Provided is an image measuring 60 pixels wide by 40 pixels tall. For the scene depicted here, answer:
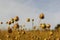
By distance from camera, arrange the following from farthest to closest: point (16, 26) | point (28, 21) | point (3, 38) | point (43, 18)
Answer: point (28, 21), point (3, 38), point (43, 18), point (16, 26)

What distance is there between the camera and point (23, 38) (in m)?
7.15

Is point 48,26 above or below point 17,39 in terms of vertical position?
above

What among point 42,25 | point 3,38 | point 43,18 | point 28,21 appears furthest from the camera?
point 28,21

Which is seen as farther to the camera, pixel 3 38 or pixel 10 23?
pixel 3 38

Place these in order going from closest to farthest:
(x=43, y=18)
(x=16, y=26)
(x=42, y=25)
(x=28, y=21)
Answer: (x=42, y=25) < (x=16, y=26) < (x=43, y=18) < (x=28, y=21)

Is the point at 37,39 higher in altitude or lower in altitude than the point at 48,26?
lower

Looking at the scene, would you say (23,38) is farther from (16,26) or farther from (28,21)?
(16,26)

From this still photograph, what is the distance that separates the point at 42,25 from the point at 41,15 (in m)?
0.62

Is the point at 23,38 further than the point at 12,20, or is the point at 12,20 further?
the point at 23,38

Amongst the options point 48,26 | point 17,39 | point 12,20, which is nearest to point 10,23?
point 12,20

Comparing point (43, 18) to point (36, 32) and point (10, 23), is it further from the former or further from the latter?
point (36, 32)

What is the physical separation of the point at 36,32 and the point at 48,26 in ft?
7.26

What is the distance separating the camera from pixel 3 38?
23.2 feet

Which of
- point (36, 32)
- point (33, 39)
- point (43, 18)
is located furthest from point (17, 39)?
point (36, 32)
